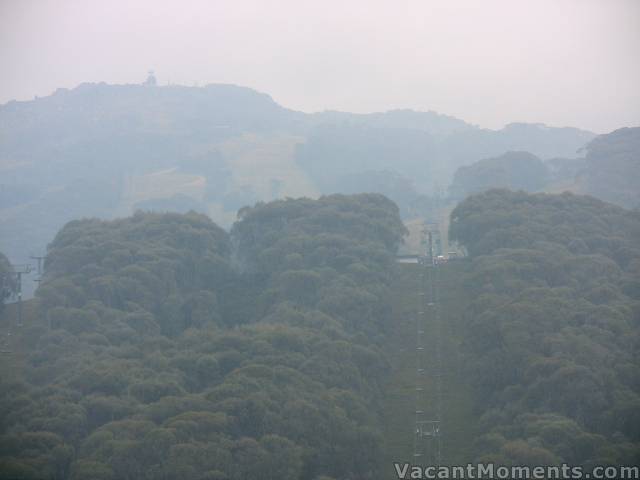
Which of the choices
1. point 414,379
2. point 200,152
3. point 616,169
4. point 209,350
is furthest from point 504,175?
point 209,350

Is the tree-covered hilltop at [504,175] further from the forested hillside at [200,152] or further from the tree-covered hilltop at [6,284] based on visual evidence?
the tree-covered hilltop at [6,284]

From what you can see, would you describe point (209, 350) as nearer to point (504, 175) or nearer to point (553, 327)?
point (553, 327)

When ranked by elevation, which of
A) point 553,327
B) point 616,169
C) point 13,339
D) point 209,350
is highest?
point 616,169

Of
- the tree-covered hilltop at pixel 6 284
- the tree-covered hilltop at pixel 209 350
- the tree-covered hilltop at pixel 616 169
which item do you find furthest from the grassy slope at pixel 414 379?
the tree-covered hilltop at pixel 616 169

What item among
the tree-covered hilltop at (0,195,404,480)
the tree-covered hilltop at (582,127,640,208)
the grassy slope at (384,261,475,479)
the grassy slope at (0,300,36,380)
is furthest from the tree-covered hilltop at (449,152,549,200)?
the grassy slope at (0,300,36,380)

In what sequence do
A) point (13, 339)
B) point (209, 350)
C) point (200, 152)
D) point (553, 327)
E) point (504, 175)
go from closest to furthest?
point (209, 350), point (553, 327), point (13, 339), point (504, 175), point (200, 152)
